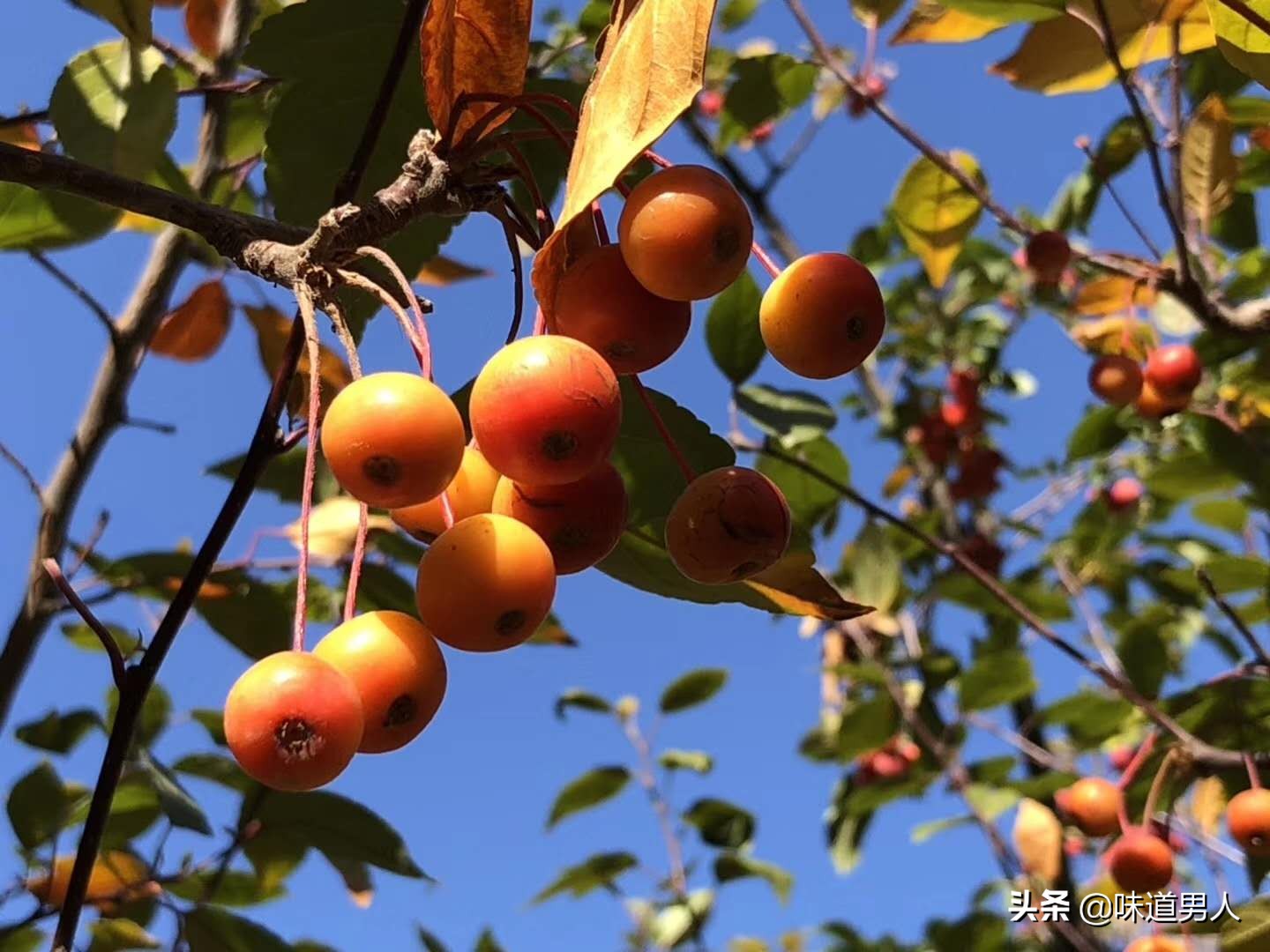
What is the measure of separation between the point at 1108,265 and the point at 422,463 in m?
1.85

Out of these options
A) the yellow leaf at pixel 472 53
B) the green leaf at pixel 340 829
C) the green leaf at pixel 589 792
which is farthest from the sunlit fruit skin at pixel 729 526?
the green leaf at pixel 589 792

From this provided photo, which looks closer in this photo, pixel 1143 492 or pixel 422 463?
pixel 422 463

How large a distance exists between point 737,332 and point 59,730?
152cm

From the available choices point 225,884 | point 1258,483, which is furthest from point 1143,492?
point 225,884

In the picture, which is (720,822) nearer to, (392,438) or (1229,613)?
(1229,613)

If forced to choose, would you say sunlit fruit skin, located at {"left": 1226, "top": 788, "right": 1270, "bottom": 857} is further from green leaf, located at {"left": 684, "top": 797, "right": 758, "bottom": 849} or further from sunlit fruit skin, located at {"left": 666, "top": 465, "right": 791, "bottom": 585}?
green leaf, located at {"left": 684, "top": 797, "right": 758, "bottom": 849}

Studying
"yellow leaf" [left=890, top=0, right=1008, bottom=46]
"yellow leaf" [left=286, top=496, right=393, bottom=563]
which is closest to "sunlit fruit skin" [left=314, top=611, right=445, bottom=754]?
"yellow leaf" [left=286, top=496, right=393, bottom=563]

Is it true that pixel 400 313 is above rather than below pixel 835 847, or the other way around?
below

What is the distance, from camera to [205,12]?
2020 millimetres

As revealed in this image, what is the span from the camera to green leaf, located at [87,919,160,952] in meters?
1.69

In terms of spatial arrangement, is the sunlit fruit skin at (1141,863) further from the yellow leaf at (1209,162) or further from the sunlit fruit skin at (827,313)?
the sunlit fruit skin at (827,313)

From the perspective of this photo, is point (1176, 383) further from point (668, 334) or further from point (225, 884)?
point (225, 884)

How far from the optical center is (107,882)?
1.92m

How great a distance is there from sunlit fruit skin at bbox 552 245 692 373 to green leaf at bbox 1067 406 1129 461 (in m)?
2.18
